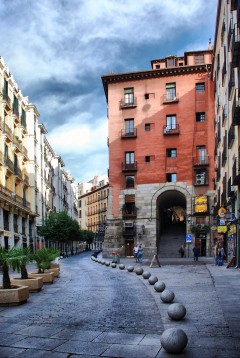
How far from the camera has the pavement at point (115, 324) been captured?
6.63 meters

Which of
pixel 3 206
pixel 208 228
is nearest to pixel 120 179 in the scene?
pixel 208 228

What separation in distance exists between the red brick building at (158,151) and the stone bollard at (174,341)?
114 ft

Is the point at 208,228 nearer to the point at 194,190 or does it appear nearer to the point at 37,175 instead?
the point at 194,190

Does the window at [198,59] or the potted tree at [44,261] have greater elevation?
the window at [198,59]

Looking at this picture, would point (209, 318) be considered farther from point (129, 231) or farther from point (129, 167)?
point (129, 167)

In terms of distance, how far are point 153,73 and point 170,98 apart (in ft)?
11.1

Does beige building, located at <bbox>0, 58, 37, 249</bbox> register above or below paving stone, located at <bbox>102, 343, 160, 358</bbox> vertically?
above

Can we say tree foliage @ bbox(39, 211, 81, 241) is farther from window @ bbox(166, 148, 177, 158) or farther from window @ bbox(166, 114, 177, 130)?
window @ bbox(166, 114, 177, 130)

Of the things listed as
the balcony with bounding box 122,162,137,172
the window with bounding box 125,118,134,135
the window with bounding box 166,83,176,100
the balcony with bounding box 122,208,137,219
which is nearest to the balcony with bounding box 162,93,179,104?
the window with bounding box 166,83,176,100

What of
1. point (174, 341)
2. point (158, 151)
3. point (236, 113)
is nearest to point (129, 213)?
point (158, 151)

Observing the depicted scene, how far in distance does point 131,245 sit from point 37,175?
624 inches

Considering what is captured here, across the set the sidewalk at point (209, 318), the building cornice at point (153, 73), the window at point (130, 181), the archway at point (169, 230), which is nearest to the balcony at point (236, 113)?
the sidewalk at point (209, 318)

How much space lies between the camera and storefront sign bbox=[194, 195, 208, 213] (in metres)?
40.4

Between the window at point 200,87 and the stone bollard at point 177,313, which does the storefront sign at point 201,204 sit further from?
the stone bollard at point 177,313
